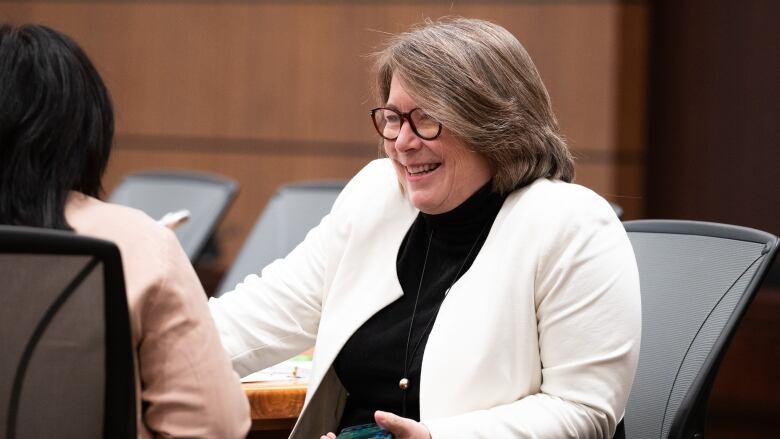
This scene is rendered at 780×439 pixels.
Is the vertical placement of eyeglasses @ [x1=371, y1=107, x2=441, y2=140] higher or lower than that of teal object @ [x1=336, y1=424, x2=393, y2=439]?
higher

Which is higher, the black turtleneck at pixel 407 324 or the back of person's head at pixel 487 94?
the back of person's head at pixel 487 94

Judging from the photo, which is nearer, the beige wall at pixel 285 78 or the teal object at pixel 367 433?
the teal object at pixel 367 433

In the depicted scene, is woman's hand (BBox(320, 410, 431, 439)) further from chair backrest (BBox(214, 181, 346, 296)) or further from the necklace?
chair backrest (BBox(214, 181, 346, 296))

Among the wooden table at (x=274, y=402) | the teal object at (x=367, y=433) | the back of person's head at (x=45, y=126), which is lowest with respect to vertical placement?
the wooden table at (x=274, y=402)

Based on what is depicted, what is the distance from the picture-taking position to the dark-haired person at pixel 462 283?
1955 millimetres

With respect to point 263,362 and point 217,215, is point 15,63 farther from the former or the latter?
point 217,215

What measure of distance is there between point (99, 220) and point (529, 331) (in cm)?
79

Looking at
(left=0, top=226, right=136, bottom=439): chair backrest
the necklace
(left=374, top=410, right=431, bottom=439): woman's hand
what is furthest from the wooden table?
(left=0, top=226, right=136, bottom=439): chair backrest

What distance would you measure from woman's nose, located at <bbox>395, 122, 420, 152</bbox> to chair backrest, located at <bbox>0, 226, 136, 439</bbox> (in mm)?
781

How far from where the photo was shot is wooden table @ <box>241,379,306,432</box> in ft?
7.05

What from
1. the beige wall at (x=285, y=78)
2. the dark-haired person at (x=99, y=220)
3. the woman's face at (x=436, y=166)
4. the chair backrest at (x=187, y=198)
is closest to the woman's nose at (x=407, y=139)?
the woman's face at (x=436, y=166)

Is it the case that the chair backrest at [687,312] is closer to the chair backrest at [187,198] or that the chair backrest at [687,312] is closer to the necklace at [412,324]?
the necklace at [412,324]

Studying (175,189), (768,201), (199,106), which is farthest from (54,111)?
(199,106)

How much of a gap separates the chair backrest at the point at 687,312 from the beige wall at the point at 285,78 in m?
3.14
